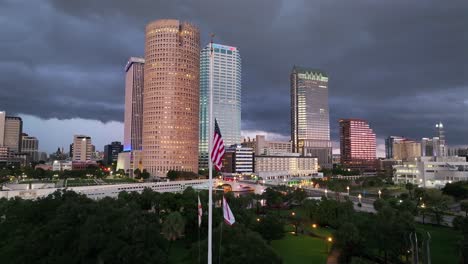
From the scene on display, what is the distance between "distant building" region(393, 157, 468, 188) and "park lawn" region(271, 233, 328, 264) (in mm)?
119742

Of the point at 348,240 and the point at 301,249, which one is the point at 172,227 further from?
the point at 348,240

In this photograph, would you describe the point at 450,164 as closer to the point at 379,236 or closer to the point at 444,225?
the point at 444,225

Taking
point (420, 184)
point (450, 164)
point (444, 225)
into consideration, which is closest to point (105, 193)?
point (444, 225)

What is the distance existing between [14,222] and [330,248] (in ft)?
172

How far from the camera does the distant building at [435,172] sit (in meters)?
159

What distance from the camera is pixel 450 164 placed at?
163750 millimetres

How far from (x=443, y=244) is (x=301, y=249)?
26.9 meters

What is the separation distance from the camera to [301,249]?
6050 cm

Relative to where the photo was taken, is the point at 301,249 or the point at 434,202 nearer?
the point at 301,249

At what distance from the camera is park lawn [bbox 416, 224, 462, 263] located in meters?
53.1

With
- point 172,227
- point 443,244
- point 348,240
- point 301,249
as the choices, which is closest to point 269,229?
point 301,249

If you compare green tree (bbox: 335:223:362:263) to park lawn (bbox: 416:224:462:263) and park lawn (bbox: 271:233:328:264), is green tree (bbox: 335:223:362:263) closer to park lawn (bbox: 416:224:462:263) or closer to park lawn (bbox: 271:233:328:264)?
park lawn (bbox: 271:233:328:264)

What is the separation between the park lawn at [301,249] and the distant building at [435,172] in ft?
393

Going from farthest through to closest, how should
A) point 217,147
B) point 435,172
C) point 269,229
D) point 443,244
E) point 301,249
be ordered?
1. point 435,172
2. point 443,244
3. point 301,249
4. point 269,229
5. point 217,147
